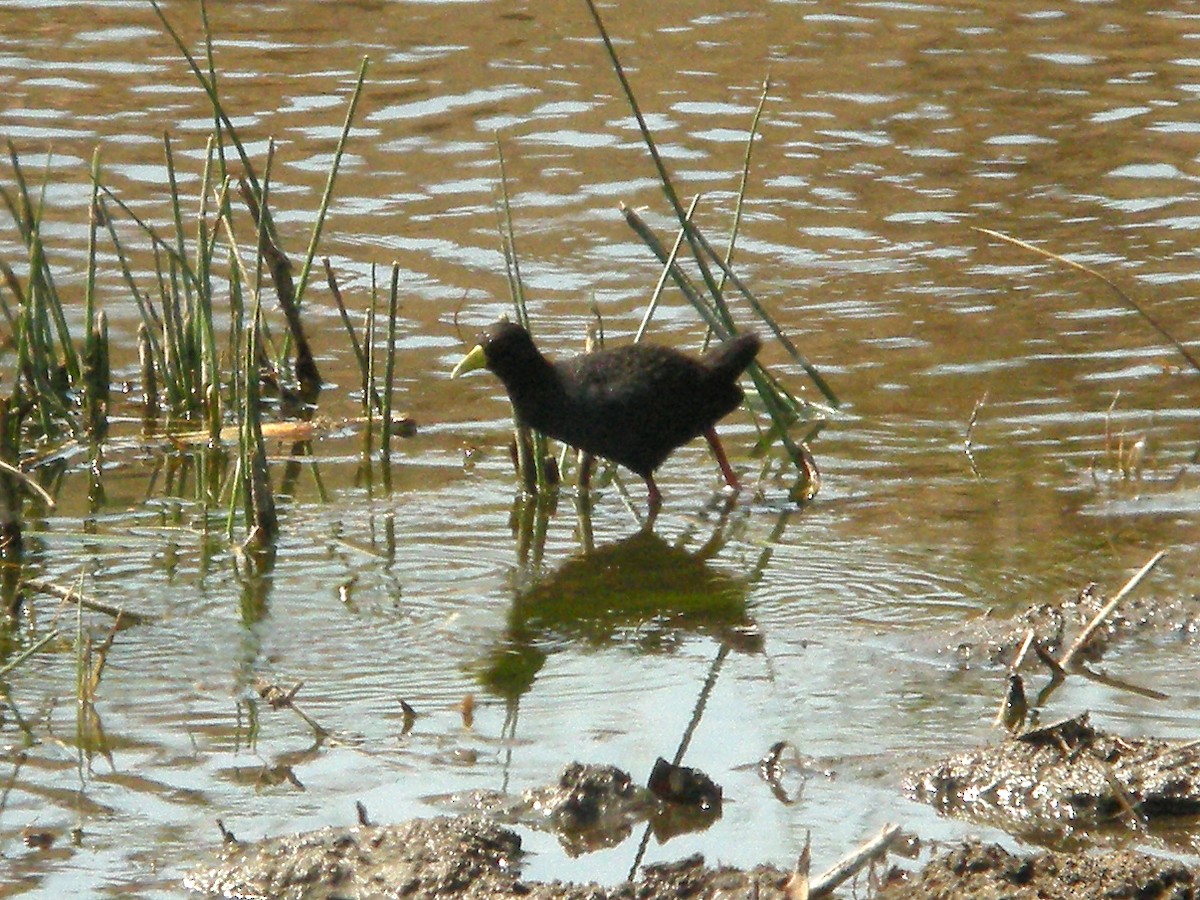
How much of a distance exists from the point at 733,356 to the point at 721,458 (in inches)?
14.7

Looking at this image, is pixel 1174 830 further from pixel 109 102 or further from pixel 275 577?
pixel 109 102

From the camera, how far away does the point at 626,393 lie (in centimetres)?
709

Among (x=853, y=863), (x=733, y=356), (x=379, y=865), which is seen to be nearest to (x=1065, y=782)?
(x=853, y=863)

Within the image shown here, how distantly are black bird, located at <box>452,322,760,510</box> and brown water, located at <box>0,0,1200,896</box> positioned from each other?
0.24m

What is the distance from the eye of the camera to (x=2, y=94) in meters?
12.5

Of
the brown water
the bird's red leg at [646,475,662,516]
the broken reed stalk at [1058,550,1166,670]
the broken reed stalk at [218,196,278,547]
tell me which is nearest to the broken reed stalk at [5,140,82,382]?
the brown water

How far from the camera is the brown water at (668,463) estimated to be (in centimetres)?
482

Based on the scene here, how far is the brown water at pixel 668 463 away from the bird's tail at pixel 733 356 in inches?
15.8

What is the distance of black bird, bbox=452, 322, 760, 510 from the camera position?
277 inches

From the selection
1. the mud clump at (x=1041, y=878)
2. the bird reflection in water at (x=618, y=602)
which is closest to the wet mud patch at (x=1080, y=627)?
the bird reflection in water at (x=618, y=602)

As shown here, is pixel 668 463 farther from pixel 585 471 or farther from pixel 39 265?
pixel 39 265

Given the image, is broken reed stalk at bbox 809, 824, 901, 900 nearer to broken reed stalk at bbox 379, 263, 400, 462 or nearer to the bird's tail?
broken reed stalk at bbox 379, 263, 400, 462

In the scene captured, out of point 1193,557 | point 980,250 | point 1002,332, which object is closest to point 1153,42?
point 980,250

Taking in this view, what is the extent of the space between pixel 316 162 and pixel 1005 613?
6526 mm
